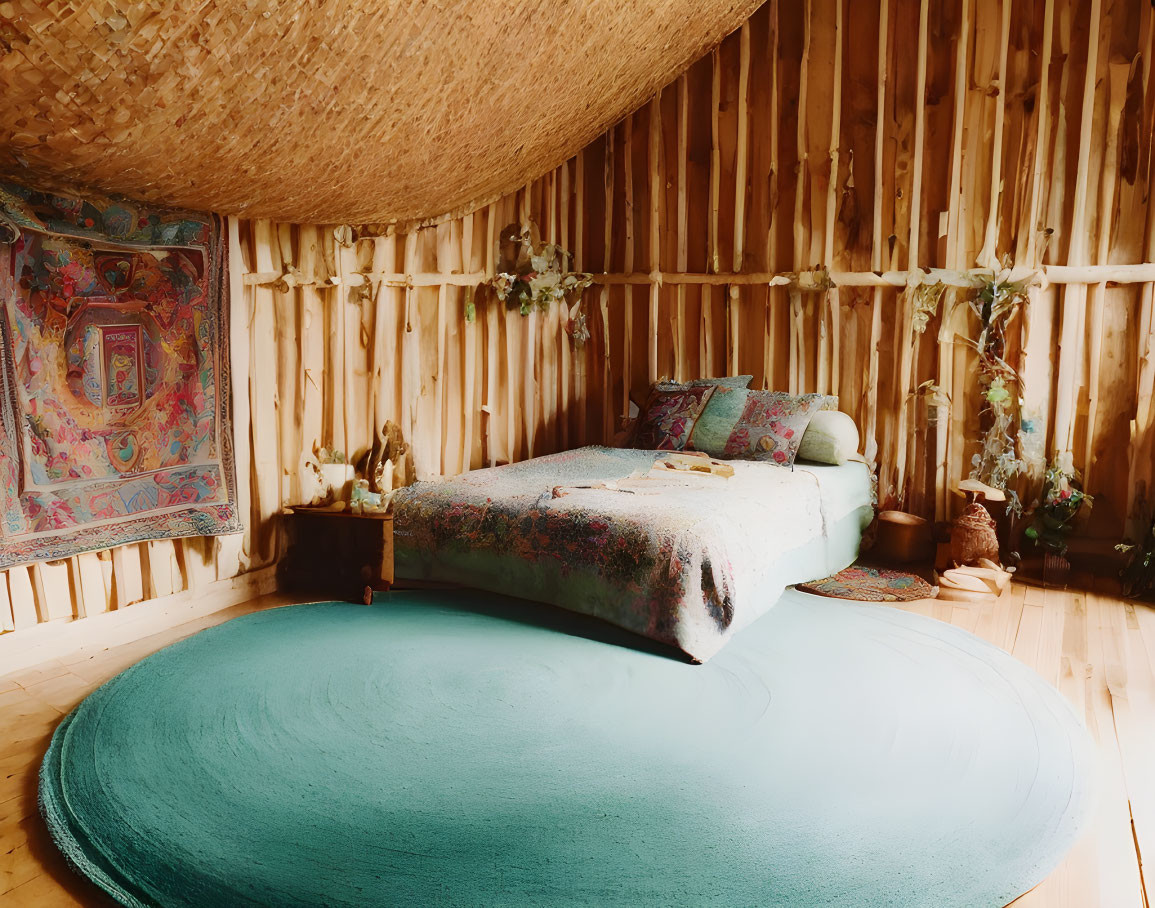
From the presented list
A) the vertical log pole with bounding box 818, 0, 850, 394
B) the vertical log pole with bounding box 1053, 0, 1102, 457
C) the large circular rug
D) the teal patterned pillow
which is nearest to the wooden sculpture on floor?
the vertical log pole with bounding box 1053, 0, 1102, 457

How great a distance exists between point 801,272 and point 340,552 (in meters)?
3.03

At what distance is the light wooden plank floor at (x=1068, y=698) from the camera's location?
77.9 inches

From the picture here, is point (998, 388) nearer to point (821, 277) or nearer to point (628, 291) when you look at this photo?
point (821, 277)

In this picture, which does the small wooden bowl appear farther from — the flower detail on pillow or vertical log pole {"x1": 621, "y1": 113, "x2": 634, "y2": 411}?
vertical log pole {"x1": 621, "y1": 113, "x2": 634, "y2": 411}

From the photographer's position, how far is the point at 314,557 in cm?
422

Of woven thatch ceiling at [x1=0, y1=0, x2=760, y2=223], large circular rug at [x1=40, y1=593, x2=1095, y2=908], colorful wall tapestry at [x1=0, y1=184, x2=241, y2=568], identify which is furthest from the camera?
colorful wall tapestry at [x1=0, y1=184, x2=241, y2=568]

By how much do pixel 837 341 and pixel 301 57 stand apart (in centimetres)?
330

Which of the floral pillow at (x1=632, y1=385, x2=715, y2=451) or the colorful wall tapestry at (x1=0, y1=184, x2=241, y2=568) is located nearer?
the colorful wall tapestry at (x1=0, y1=184, x2=241, y2=568)

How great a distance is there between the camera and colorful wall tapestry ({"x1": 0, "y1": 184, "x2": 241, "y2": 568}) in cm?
316

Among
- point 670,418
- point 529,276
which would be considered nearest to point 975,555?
point 670,418

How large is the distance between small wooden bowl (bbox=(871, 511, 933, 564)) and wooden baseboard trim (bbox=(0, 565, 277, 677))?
320 cm

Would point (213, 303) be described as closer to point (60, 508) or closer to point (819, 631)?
point (60, 508)

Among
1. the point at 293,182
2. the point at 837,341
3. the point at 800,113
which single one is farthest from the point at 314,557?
the point at 800,113

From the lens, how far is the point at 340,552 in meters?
4.17
